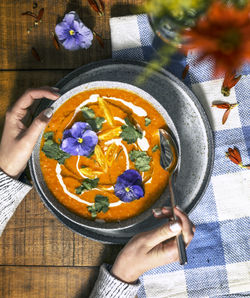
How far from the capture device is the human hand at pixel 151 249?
104 centimetres

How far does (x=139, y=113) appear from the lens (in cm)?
112

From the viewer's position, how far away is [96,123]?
111cm

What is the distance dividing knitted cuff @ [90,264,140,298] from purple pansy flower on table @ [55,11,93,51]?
0.79 m

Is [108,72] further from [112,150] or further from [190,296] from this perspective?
[190,296]

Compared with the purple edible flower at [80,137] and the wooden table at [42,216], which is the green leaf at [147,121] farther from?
the wooden table at [42,216]

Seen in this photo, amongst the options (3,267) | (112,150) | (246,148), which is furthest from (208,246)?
(3,267)

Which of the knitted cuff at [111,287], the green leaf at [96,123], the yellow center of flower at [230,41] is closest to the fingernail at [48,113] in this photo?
the green leaf at [96,123]

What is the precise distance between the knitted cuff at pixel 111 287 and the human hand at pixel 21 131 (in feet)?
1.53

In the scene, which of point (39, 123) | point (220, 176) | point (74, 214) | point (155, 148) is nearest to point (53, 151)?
point (39, 123)

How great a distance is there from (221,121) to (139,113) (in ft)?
1.01

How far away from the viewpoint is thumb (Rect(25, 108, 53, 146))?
1072mm

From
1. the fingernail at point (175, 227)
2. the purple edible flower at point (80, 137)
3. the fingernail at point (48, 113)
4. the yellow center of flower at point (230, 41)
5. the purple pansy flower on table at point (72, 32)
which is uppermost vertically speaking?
the yellow center of flower at point (230, 41)

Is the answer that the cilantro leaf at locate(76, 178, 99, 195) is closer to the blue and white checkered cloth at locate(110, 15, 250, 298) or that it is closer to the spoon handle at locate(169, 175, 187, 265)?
the spoon handle at locate(169, 175, 187, 265)

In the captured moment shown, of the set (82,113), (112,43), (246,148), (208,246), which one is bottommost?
(208,246)
